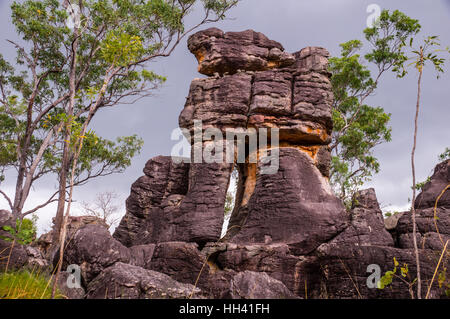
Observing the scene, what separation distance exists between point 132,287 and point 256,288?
6.78 feet

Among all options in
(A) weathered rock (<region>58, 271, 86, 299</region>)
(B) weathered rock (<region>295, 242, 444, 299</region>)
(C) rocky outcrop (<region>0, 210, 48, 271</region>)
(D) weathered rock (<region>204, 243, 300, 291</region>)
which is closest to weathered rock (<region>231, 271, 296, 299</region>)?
(B) weathered rock (<region>295, 242, 444, 299</region>)

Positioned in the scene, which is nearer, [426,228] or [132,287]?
[132,287]

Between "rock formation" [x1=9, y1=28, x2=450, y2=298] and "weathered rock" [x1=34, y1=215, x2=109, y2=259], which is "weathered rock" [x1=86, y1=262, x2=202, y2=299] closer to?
"rock formation" [x1=9, y1=28, x2=450, y2=298]

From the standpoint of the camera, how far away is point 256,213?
428 inches

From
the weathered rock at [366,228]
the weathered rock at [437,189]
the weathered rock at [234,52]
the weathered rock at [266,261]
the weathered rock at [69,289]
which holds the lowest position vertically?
the weathered rock at [69,289]

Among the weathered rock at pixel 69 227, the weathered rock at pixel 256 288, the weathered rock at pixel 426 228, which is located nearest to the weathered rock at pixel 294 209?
the weathered rock at pixel 426 228

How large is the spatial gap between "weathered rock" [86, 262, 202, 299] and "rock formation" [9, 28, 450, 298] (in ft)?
0.06

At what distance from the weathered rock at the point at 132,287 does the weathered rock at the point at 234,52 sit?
8.68m

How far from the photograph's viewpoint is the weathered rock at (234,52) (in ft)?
44.2

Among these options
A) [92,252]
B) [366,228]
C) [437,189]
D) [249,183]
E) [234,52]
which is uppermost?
[234,52]

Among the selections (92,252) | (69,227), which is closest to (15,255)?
(92,252)

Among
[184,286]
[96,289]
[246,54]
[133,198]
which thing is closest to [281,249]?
[184,286]

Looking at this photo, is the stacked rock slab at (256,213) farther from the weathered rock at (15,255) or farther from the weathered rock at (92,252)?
the weathered rock at (15,255)

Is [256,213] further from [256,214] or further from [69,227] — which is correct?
[69,227]
